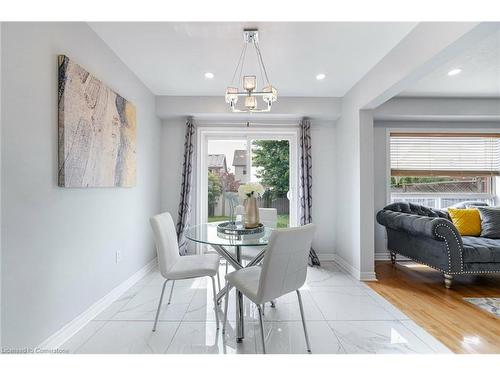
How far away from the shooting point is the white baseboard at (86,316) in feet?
5.78

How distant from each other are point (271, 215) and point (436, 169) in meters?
2.97

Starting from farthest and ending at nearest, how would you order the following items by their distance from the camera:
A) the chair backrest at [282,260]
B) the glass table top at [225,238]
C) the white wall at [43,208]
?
the glass table top at [225,238], the chair backrest at [282,260], the white wall at [43,208]

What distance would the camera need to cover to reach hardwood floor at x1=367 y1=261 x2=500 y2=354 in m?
1.95

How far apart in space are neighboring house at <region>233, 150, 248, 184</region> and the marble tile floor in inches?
75.2

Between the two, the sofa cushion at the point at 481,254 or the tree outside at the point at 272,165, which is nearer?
Result: the sofa cushion at the point at 481,254

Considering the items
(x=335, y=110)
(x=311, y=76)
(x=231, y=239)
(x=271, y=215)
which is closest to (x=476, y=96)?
(x=335, y=110)

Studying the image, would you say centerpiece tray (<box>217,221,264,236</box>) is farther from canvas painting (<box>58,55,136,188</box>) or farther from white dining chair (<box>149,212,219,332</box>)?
canvas painting (<box>58,55,136,188</box>)

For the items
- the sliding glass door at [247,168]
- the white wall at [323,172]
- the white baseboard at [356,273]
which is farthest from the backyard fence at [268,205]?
the white baseboard at [356,273]

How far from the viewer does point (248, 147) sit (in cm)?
418

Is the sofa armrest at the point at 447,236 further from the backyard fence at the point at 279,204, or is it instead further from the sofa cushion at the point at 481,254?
the backyard fence at the point at 279,204

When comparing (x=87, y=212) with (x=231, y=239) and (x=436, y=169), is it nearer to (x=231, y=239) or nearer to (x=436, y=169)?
(x=231, y=239)
